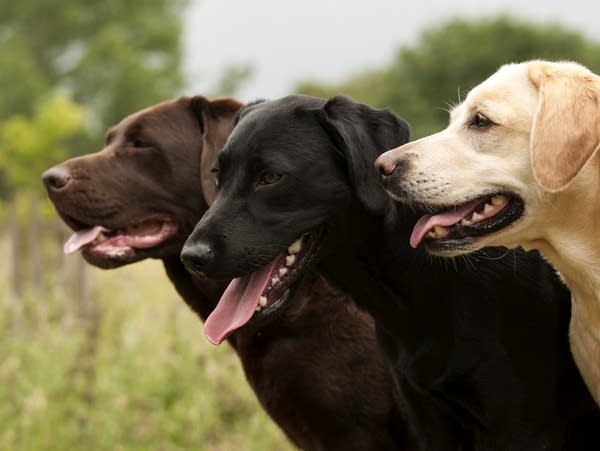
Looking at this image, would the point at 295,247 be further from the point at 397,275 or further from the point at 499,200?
the point at 499,200

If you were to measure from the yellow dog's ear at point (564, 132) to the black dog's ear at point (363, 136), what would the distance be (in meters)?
0.55

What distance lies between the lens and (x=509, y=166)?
3.41 meters

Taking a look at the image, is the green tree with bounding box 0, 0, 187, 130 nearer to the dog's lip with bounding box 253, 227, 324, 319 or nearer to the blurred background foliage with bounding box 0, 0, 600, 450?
the blurred background foliage with bounding box 0, 0, 600, 450

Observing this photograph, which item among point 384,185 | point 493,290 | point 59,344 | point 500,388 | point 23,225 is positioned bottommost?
point 23,225

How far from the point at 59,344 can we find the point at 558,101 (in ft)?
Answer: 14.2

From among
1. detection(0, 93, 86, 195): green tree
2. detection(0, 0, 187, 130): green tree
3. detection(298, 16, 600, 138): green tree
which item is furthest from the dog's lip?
detection(298, 16, 600, 138): green tree

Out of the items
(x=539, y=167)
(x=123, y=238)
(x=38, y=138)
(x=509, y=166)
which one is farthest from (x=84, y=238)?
(x=38, y=138)

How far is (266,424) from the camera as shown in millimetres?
5961

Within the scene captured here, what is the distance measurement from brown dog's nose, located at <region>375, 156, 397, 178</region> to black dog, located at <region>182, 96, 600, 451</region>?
0.38 feet

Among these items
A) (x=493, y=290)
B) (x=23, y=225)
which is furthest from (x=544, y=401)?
(x=23, y=225)

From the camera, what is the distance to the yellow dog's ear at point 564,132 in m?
3.23

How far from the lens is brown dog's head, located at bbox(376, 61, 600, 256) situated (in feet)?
10.7

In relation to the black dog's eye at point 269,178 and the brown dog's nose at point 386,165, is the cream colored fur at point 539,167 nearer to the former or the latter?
the brown dog's nose at point 386,165

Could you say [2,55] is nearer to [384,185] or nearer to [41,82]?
[41,82]
